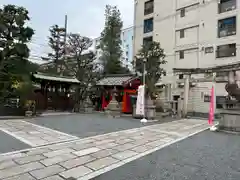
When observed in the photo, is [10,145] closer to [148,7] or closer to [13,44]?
[13,44]

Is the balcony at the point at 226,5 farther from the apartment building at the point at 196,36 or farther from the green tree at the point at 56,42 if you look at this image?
the green tree at the point at 56,42

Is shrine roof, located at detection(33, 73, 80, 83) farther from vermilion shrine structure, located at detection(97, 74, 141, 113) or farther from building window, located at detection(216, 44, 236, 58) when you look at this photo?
building window, located at detection(216, 44, 236, 58)

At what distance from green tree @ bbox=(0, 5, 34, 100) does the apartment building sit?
37.2ft

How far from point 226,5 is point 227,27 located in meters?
2.00

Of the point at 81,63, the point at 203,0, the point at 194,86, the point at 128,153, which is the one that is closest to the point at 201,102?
the point at 194,86

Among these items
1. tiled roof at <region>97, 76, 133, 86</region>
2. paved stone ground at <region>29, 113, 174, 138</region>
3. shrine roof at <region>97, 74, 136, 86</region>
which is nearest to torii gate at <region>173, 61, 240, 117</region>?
shrine roof at <region>97, 74, 136, 86</region>

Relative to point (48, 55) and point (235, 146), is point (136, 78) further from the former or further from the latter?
point (48, 55)

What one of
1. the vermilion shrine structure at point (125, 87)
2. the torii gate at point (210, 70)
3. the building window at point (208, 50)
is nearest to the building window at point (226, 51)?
the building window at point (208, 50)

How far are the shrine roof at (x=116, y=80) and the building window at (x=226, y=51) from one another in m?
7.87

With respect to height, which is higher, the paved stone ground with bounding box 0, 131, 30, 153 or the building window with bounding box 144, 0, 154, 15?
the building window with bounding box 144, 0, 154, 15

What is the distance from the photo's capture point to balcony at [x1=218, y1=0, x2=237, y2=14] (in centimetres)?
1556

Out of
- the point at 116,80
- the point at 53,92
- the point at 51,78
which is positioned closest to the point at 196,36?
the point at 116,80

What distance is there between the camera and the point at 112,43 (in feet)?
76.9

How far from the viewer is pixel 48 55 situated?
72.0 ft
